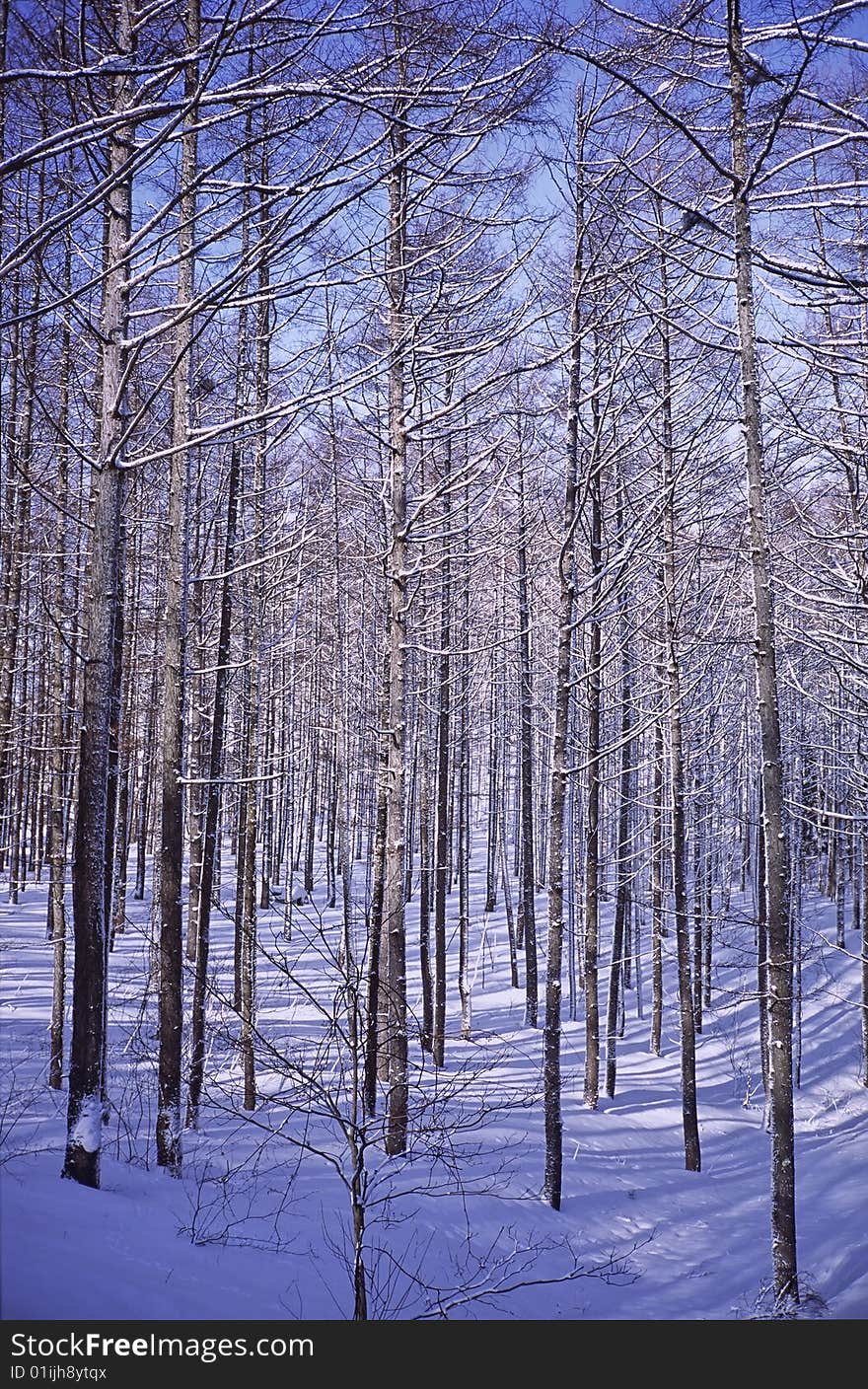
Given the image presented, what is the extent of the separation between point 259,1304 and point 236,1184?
2.44m

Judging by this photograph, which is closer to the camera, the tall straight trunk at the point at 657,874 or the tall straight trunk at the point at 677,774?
the tall straight trunk at the point at 677,774

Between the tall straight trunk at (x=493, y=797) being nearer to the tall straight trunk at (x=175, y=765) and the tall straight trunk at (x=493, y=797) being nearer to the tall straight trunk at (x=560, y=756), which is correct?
the tall straight trunk at (x=560, y=756)

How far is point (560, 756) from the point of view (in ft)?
30.4

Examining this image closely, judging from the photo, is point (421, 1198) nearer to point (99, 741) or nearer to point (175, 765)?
point (175, 765)

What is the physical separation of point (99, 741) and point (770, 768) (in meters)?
5.34

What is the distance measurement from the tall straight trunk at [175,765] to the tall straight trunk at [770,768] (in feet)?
16.1

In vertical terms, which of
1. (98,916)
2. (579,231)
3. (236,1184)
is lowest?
(236,1184)

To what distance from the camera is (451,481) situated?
30.2ft

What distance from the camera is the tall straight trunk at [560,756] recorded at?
28.5 feet

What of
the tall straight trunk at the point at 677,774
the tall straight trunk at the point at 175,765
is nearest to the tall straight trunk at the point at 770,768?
the tall straight trunk at the point at 677,774

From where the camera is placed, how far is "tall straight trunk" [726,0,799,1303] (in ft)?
20.2

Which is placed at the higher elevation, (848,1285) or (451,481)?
(451,481)
